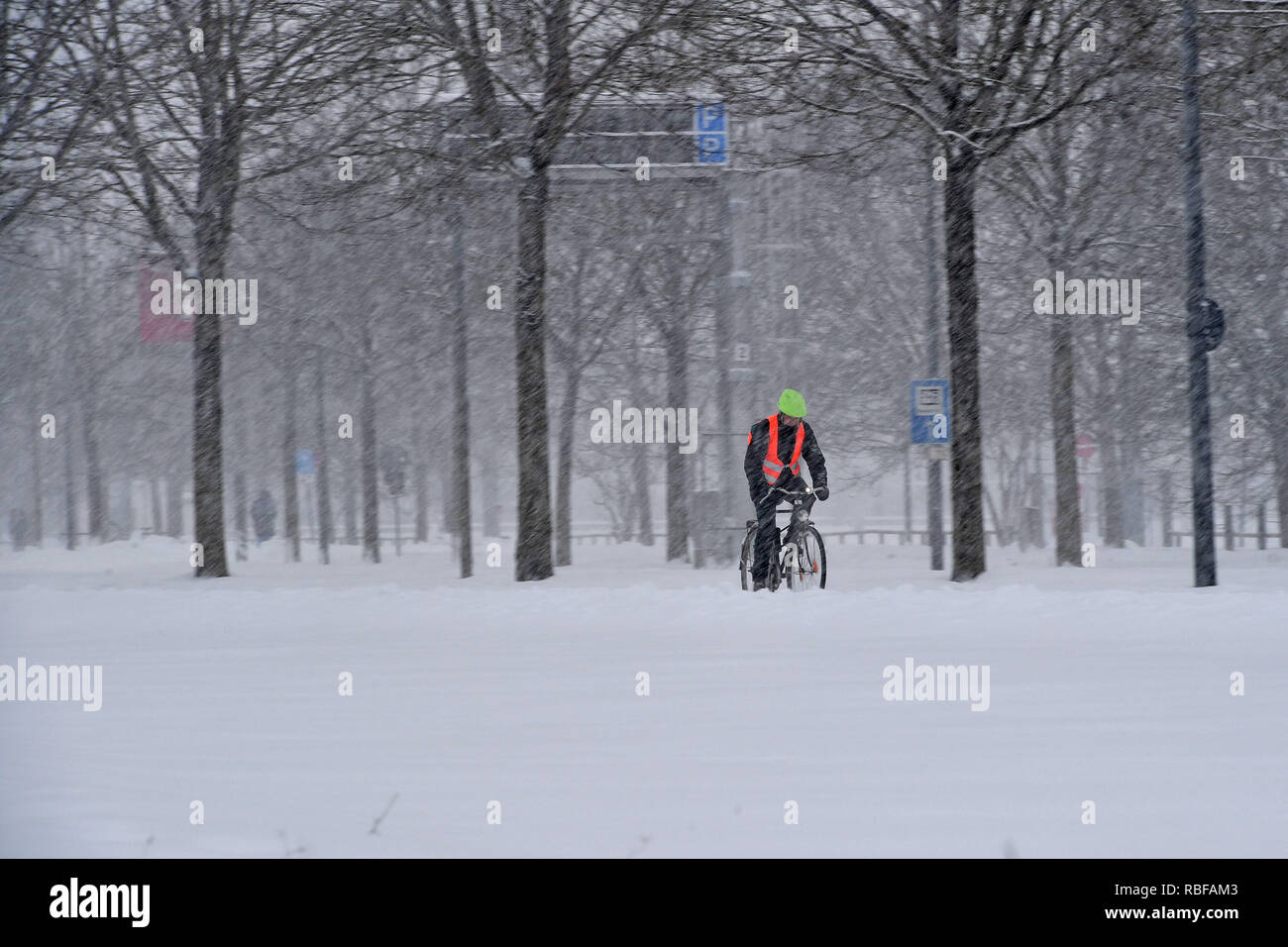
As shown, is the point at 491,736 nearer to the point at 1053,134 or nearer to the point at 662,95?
the point at 662,95

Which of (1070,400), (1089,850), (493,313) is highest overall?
(493,313)

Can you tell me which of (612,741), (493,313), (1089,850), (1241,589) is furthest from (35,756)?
(493,313)

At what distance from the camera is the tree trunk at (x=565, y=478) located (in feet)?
85.9

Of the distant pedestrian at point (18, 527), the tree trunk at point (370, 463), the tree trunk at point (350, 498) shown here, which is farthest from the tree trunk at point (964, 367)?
the distant pedestrian at point (18, 527)

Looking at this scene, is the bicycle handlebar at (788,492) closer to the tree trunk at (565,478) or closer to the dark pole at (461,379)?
the dark pole at (461,379)

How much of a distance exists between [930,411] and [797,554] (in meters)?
4.37

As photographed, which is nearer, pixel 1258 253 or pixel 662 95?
pixel 662 95

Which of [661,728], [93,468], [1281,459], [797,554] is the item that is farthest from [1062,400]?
[93,468]

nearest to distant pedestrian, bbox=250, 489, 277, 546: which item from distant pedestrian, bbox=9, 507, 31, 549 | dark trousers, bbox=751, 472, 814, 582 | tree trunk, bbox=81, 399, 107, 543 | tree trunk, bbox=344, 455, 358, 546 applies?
tree trunk, bbox=344, 455, 358, 546

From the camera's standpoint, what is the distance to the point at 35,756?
6445mm

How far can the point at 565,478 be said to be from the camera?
27203mm

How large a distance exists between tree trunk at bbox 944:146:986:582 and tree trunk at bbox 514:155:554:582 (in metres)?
4.67

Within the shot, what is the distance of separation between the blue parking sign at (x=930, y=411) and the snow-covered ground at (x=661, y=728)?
13.2ft
